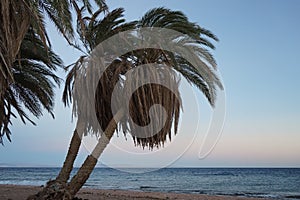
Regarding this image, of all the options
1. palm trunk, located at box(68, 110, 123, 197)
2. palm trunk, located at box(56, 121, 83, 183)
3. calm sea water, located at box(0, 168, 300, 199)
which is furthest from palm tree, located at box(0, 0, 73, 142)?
calm sea water, located at box(0, 168, 300, 199)

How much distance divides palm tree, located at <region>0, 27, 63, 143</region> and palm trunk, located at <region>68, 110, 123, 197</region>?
2.89 m

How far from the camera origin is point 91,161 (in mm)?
9492

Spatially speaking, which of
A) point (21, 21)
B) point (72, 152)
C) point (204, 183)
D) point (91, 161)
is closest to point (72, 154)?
point (72, 152)

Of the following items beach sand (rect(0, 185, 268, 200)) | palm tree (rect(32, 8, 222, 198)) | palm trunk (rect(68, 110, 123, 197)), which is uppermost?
palm tree (rect(32, 8, 222, 198))

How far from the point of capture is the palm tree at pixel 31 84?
11.3 meters

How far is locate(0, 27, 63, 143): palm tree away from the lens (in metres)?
11.3

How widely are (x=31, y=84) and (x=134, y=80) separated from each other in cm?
407

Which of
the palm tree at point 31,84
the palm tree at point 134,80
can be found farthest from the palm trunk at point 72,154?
the palm tree at point 31,84

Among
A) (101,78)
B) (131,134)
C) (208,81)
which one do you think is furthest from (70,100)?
(208,81)

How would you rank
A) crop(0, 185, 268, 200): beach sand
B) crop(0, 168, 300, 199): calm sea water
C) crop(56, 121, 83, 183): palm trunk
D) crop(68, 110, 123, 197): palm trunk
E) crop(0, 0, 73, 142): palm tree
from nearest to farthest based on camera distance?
crop(0, 0, 73, 142): palm tree < crop(68, 110, 123, 197): palm trunk < crop(56, 121, 83, 183): palm trunk < crop(0, 185, 268, 200): beach sand < crop(0, 168, 300, 199): calm sea water

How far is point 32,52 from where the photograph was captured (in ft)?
36.4

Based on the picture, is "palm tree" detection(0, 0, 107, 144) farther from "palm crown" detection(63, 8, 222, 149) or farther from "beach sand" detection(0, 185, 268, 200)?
"beach sand" detection(0, 185, 268, 200)

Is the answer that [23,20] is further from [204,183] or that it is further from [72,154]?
[204,183]

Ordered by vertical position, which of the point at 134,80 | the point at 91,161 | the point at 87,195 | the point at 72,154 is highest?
the point at 134,80
